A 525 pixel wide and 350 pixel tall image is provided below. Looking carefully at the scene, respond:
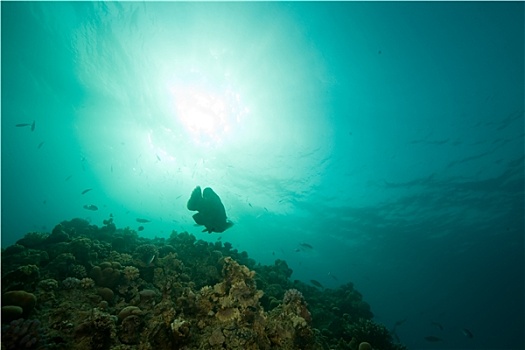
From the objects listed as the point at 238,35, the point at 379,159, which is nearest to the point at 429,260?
the point at 379,159

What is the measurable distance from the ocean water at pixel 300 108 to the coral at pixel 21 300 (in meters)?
15.1

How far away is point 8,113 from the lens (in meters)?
35.0

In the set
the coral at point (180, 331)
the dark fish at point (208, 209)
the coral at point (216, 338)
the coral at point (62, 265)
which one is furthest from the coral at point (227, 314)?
the dark fish at point (208, 209)

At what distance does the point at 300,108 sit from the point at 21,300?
1827cm

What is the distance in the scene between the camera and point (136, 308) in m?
4.23

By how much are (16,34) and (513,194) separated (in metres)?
53.3

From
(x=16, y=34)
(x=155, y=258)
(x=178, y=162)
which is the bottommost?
(x=155, y=258)

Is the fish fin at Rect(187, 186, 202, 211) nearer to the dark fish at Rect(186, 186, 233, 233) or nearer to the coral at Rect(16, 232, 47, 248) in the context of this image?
the dark fish at Rect(186, 186, 233, 233)

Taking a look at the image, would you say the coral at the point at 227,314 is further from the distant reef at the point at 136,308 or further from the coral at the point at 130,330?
the coral at the point at 130,330

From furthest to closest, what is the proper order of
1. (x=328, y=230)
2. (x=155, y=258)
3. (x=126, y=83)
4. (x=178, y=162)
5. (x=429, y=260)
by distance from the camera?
(x=429, y=260) → (x=328, y=230) → (x=178, y=162) → (x=126, y=83) → (x=155, y=258)

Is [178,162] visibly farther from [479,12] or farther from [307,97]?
[479,12]

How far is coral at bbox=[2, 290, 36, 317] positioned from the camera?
3.67 metres

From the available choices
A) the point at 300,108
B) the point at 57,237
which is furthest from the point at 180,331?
the point at 300,108

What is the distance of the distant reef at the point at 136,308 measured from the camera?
348 centimetres
